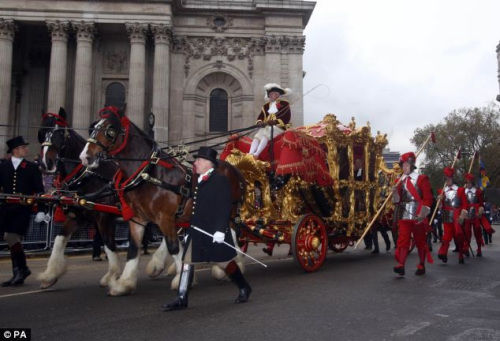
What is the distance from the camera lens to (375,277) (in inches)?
308

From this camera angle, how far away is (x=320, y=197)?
956 cm

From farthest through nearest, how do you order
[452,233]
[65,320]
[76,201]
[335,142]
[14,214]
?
[452,233]
[335,142]
[14,214]
[76,201]
[65,320]

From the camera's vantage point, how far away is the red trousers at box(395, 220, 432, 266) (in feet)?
25.9

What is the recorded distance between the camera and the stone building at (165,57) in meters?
27.0

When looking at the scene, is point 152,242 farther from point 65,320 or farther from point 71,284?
point 65,320

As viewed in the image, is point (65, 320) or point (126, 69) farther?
point (126, 69)

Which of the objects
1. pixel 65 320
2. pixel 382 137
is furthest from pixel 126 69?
pixel 65 320

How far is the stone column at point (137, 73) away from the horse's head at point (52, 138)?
1938 centimetres

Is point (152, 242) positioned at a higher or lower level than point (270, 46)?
lower

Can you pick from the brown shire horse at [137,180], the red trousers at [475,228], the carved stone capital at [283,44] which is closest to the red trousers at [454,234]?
the red trousers at [475,228]

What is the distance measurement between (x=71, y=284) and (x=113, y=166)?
83.6 inches

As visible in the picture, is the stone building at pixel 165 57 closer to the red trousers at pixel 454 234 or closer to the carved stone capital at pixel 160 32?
the carved stone capital at pixel 160 32

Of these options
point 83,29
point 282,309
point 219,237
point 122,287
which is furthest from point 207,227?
point 83,29

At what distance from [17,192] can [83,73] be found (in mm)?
21096
